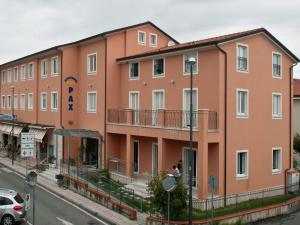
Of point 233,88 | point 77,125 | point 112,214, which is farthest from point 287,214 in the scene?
point 77,125

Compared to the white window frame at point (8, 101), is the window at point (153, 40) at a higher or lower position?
higher

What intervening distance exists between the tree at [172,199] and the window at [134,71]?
12.4 meters

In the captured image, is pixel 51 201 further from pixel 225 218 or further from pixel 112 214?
pixel 225 218

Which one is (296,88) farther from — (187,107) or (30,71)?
(30,71)

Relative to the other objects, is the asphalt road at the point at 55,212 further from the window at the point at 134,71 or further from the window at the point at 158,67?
the window at the point at 158,67

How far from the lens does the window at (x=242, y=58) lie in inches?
973

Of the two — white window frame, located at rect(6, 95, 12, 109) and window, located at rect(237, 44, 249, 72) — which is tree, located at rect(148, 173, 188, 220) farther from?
white window frame, located at rect(6, 95, 12, 109)

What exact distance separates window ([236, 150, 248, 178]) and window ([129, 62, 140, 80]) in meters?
9.54

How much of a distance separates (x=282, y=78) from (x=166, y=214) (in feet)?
44.4

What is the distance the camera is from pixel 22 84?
150 feet

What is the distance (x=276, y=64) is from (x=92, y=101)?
14244mm

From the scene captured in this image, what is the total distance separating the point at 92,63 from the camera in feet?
111

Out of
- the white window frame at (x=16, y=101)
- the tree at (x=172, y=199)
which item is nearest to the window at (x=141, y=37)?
the tree at (x=172, y=199)

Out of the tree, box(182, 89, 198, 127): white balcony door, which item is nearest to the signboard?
the tree
